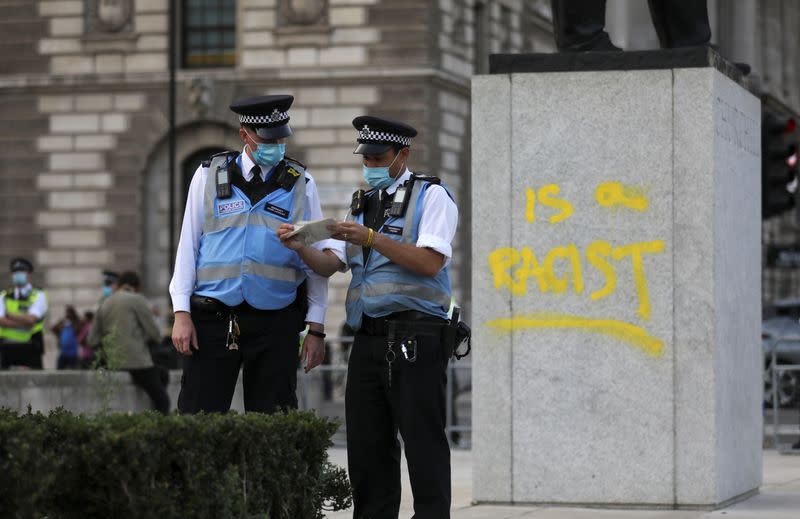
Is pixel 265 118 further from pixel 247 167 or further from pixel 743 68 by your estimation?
pixel 743 68

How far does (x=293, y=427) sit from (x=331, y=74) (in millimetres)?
30750

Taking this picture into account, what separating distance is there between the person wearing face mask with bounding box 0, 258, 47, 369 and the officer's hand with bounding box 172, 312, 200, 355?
14.9m

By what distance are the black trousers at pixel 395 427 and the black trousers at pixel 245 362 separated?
1.04 ft

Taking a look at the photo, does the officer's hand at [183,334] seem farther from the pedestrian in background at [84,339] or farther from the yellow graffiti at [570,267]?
the pedestrian in background at [84,339]

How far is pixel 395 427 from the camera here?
8.62 meters

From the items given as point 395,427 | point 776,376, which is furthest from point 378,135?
point 776,376

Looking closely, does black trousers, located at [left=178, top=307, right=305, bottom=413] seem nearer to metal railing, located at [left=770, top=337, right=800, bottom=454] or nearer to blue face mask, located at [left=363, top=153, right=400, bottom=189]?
blue face mask, located at [left=363, top=153, right=400, bottom=189]

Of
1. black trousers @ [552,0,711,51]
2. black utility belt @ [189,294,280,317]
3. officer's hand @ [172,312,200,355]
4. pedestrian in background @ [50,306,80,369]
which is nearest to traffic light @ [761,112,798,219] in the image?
black trousers @ [552,0,711,51]

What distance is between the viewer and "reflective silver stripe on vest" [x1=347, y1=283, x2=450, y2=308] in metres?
8.41

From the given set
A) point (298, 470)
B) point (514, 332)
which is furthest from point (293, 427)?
point (514, 332)

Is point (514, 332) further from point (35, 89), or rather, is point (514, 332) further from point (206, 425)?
point (35, 89)

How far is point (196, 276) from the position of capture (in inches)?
336

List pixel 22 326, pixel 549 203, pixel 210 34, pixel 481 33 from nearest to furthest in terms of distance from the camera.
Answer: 1. pixel 549 203
2. pixel 22 326
3. pixel 210 34
4. pixel 481 33

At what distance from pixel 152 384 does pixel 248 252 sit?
38.0 feet
